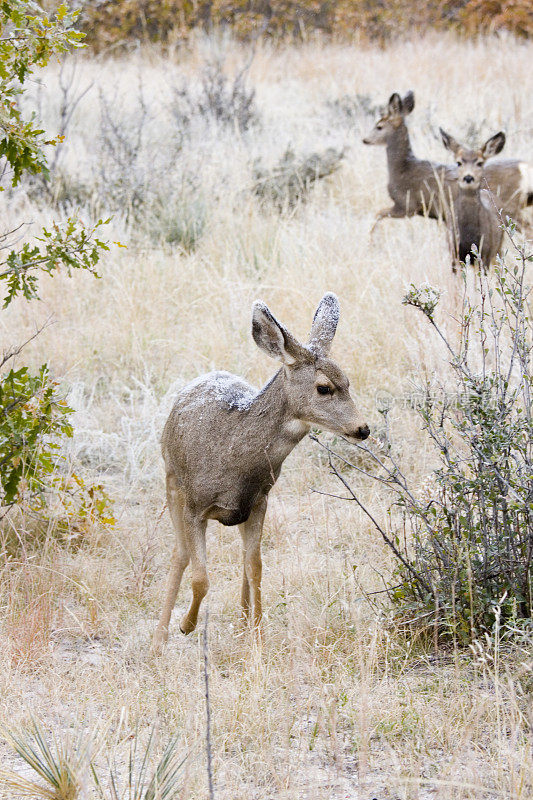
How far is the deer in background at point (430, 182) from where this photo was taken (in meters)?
9.58

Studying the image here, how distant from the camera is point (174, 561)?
4469 mm

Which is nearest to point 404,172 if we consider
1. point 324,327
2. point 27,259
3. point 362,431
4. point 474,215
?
point 474,215

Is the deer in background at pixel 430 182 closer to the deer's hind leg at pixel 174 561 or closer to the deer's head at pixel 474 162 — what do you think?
the deer's head at pixel 474 162

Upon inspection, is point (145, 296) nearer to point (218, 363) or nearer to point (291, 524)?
point (218, 363)

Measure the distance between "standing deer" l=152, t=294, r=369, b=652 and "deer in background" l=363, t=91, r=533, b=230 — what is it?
5.27 m

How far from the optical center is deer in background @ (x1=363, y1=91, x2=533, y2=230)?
9578mm

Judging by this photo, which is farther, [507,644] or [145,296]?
[145,296]

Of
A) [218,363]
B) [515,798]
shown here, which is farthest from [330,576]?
[218,363]

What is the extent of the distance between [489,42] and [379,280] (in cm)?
1229

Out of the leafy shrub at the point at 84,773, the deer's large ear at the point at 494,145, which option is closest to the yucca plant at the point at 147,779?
the leafy shrub at the point at 84,773

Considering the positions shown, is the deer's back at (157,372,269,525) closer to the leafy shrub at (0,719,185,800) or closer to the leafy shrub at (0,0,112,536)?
the leafy shrub at (0,0,112,536)

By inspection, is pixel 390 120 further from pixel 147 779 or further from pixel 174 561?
pixel 147 779

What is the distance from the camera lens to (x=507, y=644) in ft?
13.5

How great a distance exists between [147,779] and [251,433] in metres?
1.38
